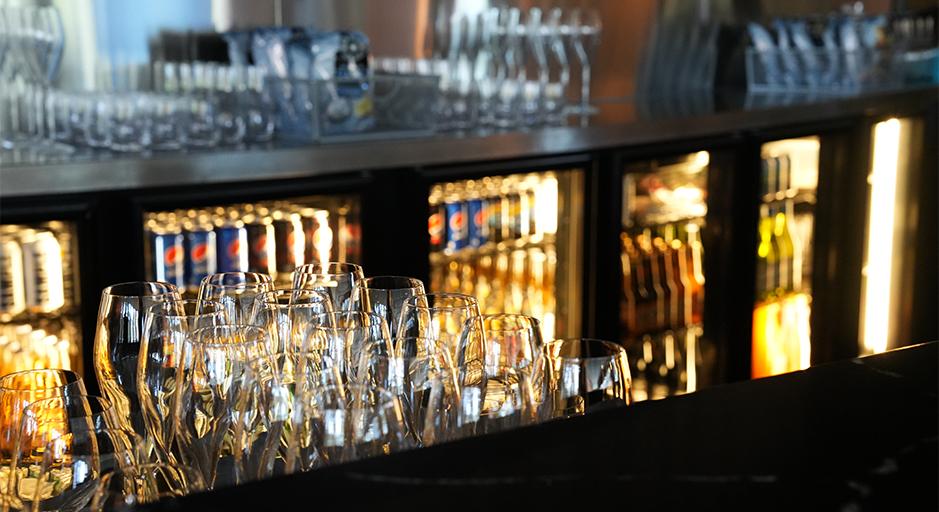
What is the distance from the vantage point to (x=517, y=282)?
3.76 metres

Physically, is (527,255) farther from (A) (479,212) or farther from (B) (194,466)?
(B) (194,466)

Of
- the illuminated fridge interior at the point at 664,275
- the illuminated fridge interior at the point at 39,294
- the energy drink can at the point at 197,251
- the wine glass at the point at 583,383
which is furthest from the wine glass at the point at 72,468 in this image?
the illuminated fridge interior at the point at 664,275

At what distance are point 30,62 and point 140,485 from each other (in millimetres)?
2270

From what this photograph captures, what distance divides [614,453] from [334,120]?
242 cm

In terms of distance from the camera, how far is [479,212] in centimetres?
357

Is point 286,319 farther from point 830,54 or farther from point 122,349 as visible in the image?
point 830,54

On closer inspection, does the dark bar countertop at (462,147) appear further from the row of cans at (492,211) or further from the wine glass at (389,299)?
the wine glass at (389,299)

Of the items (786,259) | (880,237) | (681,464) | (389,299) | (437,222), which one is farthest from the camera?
(880,237)

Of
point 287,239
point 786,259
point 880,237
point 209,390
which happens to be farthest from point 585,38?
point 209,390

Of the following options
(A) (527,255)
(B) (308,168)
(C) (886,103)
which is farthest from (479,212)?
(C) (886,103)

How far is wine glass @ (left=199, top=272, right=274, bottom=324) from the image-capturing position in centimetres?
131

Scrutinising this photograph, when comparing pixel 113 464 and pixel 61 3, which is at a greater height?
pixel 61 3

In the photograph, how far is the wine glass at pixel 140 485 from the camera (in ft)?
3.16

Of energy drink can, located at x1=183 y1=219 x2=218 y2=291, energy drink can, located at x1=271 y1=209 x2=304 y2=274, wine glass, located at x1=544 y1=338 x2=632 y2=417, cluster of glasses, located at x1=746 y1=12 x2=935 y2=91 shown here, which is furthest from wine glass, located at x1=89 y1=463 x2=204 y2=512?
cluster of glasses, located at x1=746 y1=12 x2=935 y2=91
